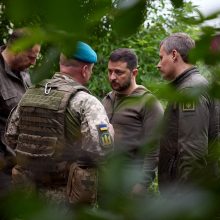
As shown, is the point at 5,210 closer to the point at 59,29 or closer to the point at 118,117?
the point at 59,29

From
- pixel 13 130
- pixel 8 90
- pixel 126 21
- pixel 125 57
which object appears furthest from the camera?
pixel 125 57

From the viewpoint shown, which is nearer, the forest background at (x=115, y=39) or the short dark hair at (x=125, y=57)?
the forest background at (x=115, y=39)

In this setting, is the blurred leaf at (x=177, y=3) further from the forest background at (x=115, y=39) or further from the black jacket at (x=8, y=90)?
the black jacket at (x=8, y=90)

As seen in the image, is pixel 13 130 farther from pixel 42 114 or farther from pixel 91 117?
pixel 91 117

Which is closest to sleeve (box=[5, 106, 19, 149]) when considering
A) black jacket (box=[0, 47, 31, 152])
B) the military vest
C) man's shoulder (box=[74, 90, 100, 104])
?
the military vest

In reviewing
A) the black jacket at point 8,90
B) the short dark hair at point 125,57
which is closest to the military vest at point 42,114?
the black jacket at point 8,90

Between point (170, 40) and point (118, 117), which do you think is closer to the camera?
point (170, 40)

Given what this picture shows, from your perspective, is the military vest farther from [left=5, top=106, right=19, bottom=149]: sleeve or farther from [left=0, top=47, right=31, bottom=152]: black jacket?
[left=0, top=47, right=31, bottom=152]: black jacket

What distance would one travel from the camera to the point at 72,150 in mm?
772

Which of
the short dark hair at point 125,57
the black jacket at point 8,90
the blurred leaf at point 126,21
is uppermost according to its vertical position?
the blurred leaf at point 126,21

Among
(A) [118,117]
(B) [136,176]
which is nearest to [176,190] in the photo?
(B) [136,176]

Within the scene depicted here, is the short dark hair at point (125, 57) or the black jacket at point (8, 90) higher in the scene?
the short dark hair at point (125, 57)

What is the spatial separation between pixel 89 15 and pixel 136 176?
193 mm

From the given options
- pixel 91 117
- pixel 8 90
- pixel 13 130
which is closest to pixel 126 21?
pixel 91 117
